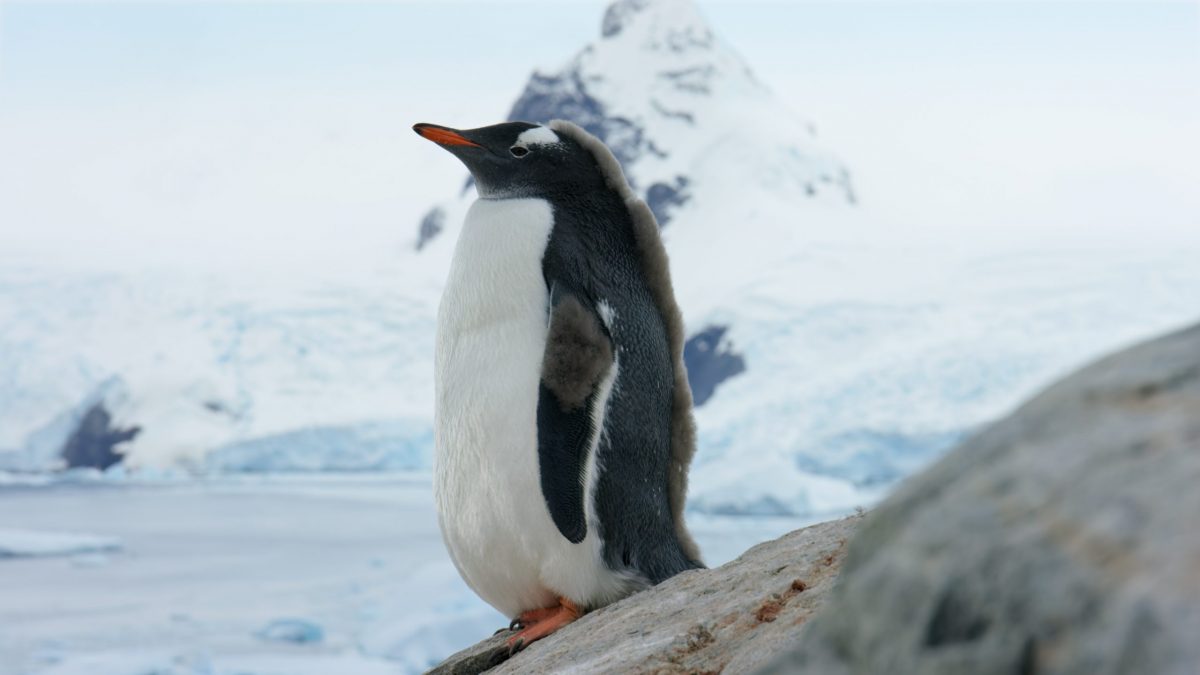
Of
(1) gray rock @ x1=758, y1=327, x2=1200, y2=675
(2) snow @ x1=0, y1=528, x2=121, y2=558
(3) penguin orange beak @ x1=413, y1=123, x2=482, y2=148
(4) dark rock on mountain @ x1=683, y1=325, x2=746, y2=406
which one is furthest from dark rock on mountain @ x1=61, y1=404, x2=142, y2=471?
(1) gray rock @ x1=758, y1=327, x2=1200, y2=675

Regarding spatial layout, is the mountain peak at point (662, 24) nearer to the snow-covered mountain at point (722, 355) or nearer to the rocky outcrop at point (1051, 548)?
the snow-covered mountain at point (722, 355)

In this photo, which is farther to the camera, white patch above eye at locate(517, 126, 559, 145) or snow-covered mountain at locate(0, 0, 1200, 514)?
snow-covered mountain at locate(0, 0, 1200, 514)

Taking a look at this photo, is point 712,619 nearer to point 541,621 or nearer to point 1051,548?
point 541,621

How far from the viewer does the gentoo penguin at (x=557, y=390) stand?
226cm

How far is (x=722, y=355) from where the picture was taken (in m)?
18.0

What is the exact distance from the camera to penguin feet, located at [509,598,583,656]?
2.19m

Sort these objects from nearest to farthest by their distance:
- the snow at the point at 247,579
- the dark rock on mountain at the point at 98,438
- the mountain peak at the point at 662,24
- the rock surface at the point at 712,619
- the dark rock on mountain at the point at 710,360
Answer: the rock surface at the point at 712,619
the snow at the point at 247,579
the dark rock on mountain at the point at 710,360
the dark rock on mountain at the point at 98,438
the mountain peak at the point at 662,24

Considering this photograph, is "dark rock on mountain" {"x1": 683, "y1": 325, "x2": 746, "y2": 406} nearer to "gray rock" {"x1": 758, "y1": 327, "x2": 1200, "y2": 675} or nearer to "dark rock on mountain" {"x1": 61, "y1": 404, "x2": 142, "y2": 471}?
"dark rock on mountain" {"x1": 61, "y1": 404, "x2": 142, "y2": 471}

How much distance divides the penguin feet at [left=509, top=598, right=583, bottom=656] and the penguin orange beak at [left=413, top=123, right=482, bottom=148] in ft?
3.19

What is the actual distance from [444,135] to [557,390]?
0.70 metres

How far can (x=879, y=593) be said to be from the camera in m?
0.71

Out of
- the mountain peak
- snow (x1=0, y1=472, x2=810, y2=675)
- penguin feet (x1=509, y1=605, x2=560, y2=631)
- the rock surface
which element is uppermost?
the mountain peak

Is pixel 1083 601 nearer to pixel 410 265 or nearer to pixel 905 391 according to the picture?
pixel 905 391

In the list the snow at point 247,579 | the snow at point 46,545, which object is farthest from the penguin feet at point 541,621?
the snow at point 46,545
